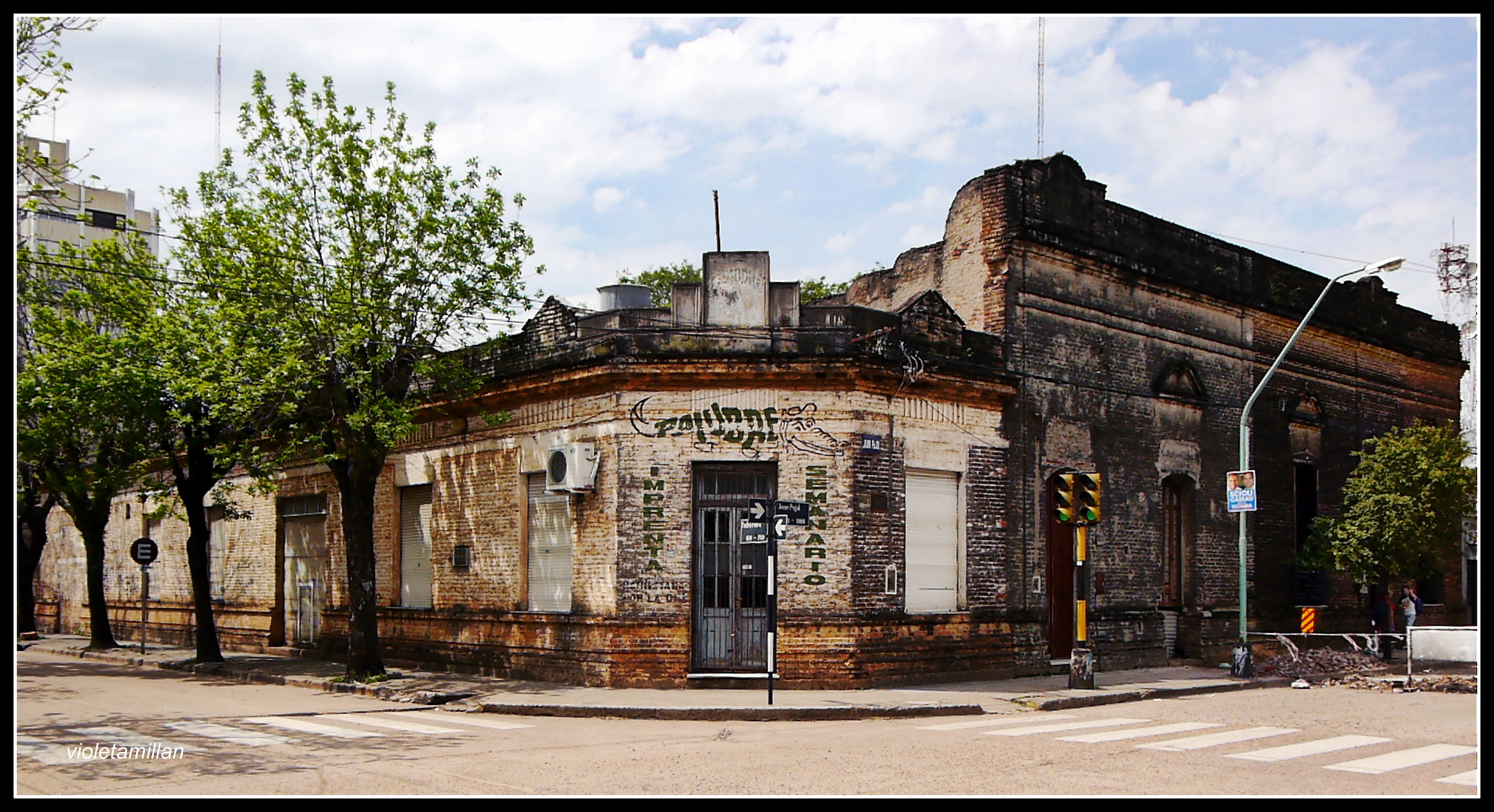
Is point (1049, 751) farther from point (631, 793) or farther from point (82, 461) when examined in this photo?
point (82, 461)

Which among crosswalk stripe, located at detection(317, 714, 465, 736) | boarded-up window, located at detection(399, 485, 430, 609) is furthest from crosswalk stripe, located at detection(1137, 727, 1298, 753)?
boarded-up window, located at detection(399, 485, 430, 609)

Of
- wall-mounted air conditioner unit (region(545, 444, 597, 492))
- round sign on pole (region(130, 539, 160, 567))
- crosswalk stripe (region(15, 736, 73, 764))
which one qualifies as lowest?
crosswalk stripe (region(15, 736, 73, 764))

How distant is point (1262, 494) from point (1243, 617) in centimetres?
429

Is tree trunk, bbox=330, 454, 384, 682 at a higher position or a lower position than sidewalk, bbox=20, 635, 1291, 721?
higher

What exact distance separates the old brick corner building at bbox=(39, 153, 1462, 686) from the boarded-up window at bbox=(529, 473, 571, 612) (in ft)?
0.18

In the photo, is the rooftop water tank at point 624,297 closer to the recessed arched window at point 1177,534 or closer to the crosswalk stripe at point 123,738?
the crosswalk stripe at point 123,738

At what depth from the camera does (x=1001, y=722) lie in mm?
Result: 14664

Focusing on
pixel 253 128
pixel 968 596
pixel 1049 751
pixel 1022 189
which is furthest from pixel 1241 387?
pixel 253 128

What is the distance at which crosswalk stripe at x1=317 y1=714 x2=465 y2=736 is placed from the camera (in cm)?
1338

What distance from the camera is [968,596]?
62.9 ft

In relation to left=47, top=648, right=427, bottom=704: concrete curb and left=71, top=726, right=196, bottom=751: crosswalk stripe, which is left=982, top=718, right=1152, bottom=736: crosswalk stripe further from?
left=71, top=726, right=196, bottom=751: crosswalk stripe

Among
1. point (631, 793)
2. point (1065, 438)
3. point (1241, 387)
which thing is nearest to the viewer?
point (631, 793)

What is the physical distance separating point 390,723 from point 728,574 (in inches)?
209

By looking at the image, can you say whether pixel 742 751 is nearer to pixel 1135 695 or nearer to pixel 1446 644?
pixel 1135 695
